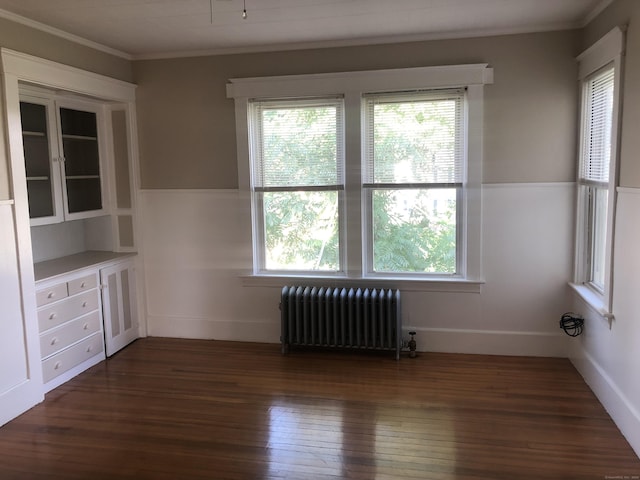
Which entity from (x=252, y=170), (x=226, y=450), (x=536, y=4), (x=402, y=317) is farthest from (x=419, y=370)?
(x=536, y=4)

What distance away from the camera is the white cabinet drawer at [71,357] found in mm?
3662

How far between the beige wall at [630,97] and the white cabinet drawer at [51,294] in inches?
150

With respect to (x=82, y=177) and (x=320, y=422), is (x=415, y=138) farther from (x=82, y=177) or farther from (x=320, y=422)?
(x=82, y=177)

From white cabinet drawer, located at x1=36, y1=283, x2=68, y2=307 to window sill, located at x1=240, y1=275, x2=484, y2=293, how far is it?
4.72 feet

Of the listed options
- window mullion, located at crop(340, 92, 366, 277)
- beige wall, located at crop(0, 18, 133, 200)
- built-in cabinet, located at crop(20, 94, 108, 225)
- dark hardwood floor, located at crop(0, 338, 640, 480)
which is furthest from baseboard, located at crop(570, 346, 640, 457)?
built-in cabinet, located at crop(20, 94, 108, 225)

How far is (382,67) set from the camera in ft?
13.4

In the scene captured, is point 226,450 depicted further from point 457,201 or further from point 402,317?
point 457,201

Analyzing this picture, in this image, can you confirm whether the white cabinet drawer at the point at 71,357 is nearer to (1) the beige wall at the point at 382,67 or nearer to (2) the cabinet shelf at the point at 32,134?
(1) the beige wall at the point at 382,67

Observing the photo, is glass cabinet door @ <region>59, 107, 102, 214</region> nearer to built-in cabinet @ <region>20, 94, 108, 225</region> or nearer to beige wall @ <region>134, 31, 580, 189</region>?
built-in cabinet @ <region>20, 94, 108, 225</region>

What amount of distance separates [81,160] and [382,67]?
2.62m

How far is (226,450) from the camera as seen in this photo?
287 centimetres

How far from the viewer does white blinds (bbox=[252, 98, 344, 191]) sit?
4.25 metres

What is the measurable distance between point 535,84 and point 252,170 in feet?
7.73

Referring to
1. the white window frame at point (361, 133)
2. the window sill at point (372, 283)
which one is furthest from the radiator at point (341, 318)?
the white window frame at point (361, 133)
